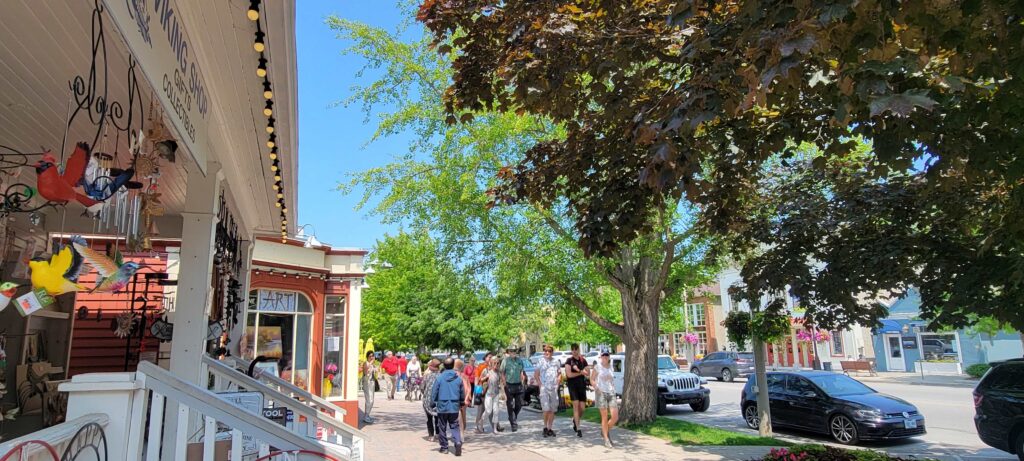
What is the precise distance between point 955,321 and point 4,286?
8245 mm

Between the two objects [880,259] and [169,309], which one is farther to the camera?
[169,309]

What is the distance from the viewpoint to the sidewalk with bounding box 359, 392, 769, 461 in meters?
10.1

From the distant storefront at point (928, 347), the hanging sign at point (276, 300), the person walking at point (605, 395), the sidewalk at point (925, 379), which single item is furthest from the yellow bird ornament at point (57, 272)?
the distant storefront at point (928, 347)

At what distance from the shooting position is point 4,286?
103 inches

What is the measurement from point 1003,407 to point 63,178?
12.4 meters

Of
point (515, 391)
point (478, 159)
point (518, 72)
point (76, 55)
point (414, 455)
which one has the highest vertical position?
point (478, 159)

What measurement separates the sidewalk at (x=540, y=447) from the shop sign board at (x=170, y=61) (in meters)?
7.75

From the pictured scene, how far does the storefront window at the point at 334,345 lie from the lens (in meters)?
14.1

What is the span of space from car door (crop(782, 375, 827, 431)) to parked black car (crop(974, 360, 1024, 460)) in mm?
3300

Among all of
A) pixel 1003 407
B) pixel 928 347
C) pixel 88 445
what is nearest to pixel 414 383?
pixel 1003 407

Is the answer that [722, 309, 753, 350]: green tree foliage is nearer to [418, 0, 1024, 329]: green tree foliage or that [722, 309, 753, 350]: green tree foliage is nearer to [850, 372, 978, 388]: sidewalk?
[418, 0, 1024, 329]: green tree foliage

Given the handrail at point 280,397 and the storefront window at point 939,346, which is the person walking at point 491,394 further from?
the storefront window at point 939,346

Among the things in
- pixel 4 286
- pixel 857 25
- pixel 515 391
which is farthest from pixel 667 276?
pixel 4 286

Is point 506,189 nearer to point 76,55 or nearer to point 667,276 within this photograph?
point 76,55
